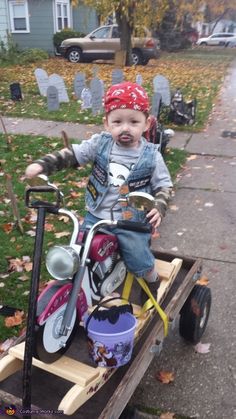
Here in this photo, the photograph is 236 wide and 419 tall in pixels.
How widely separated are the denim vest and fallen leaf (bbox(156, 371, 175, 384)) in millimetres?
1130

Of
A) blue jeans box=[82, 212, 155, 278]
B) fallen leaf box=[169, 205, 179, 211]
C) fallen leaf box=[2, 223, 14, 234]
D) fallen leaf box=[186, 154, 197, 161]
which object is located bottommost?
fallen leaf box=[186, 154, 197, 161]

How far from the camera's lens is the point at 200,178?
631 cm

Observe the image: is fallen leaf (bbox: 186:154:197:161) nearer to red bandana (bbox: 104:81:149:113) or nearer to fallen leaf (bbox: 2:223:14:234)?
fallen leaf (bbox: 2:223:14:234)

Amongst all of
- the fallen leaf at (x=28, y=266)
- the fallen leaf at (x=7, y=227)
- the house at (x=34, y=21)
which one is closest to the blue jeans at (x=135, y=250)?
the fallen leaf at (x=28, y=266)

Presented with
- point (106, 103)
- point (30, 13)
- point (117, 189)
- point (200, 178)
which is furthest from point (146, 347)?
point (30, 13)

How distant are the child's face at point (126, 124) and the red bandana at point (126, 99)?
0.08 feet

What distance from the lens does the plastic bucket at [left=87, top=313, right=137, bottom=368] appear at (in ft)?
7.44

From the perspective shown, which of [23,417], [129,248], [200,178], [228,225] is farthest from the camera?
[200,178]

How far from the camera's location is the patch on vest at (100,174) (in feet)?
9.12

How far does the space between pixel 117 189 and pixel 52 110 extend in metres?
7.62

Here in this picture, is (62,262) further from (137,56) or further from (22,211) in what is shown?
(137,56)

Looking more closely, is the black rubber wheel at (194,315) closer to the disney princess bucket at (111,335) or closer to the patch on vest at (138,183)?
the disney princess bucket at (111,335)

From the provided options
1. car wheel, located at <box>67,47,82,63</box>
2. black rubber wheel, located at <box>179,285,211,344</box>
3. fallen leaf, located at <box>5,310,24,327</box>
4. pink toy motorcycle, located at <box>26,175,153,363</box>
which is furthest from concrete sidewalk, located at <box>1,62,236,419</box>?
car wheel, located at <box>67,47,82,63</box>

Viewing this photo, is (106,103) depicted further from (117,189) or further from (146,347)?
(146,347)
